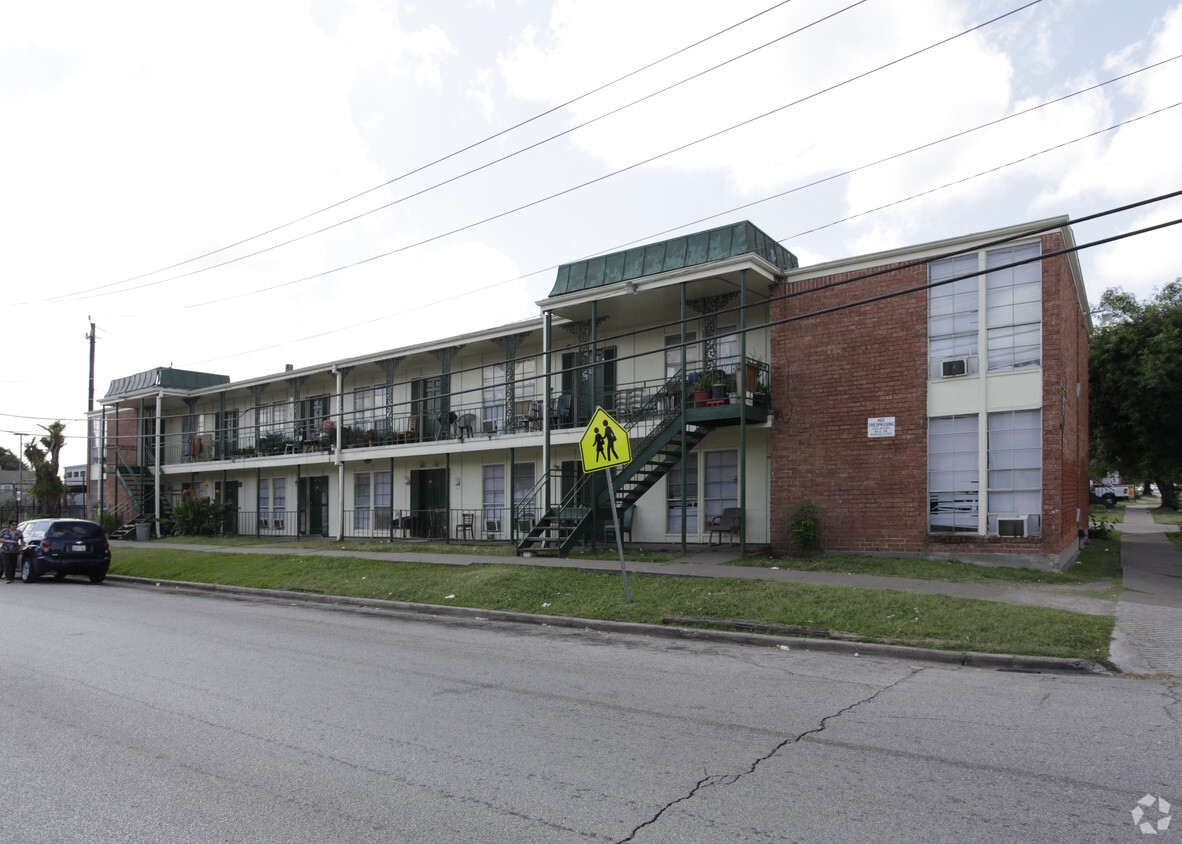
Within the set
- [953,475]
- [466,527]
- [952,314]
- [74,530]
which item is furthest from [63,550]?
[952,314]

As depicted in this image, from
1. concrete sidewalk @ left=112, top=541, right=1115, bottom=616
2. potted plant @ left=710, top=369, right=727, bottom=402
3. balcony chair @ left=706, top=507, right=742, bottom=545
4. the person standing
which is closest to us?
concrete sidewalk @ left=112, top=541, right=1115, bottom=616

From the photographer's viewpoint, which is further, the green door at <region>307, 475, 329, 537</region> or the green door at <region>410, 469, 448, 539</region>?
the green door at <region>307, 475, 329, 537</region>

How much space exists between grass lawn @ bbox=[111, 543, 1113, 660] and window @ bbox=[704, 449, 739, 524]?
5410 millimetres

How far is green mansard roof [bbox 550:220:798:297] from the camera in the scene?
16.4m

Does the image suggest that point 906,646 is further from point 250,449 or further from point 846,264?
point 250,449

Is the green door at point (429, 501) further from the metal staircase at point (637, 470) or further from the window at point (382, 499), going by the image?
the metal staircase at point (637, 470)

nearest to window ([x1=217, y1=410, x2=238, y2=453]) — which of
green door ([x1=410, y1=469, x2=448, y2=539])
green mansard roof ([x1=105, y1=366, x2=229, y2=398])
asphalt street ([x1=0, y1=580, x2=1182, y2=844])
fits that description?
green mansard roof ([x1=105, y1=366, x2=229, y2=398])

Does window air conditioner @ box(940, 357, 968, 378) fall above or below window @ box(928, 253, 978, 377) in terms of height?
below

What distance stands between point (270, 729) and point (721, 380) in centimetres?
1226

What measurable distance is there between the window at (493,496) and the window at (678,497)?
582 centimetres

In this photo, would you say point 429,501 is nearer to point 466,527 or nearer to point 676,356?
point 466,527

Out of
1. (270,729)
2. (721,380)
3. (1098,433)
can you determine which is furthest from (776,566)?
(1098,433)

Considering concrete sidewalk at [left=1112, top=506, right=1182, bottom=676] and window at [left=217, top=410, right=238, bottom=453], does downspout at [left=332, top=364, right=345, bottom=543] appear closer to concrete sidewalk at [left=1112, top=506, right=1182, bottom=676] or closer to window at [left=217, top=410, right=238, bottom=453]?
window at [left=217, top=410, right=238, bottom=453]

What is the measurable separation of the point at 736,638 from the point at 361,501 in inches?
790
